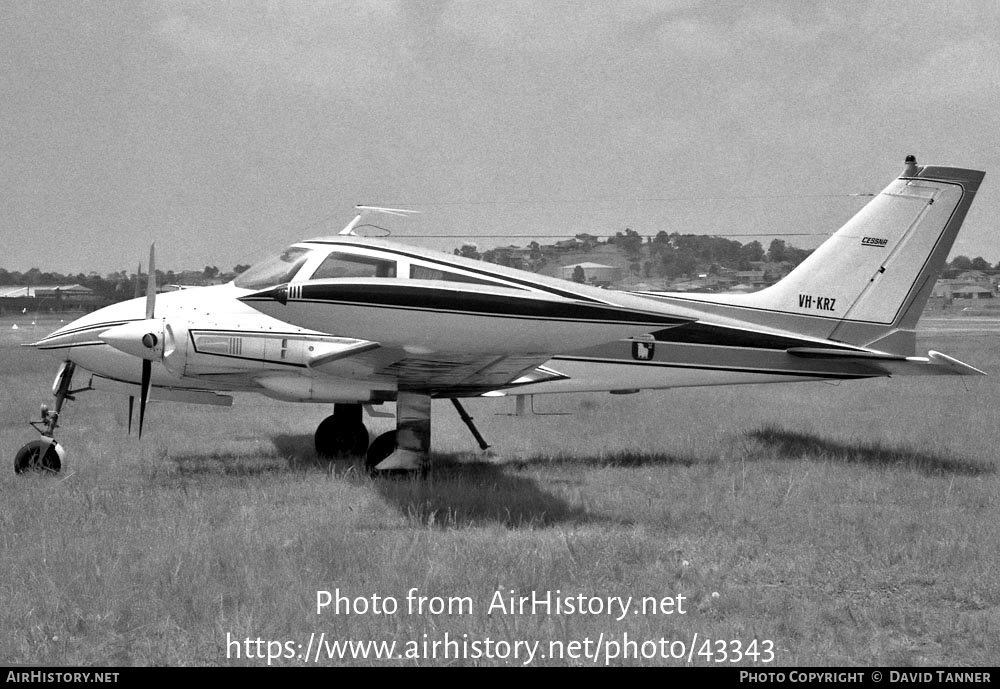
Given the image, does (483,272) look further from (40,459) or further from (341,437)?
(40,459)

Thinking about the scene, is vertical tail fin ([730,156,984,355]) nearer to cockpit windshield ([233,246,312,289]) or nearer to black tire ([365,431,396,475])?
black tire ([365,431,396,475])

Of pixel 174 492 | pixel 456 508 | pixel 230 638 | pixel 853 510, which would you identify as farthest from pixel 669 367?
pixel 230 638

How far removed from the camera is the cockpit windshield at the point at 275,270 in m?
8.26

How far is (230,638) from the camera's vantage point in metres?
4.14

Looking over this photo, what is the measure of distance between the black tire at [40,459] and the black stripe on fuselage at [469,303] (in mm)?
3658

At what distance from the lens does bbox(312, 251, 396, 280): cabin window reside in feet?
25.6

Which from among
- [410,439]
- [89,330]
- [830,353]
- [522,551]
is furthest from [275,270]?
[830,353]

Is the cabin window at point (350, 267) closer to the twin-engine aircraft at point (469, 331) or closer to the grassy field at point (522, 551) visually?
the twin-engine aircraft at point (469, 331)

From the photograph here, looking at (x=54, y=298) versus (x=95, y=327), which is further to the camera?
(x=54, y=298)

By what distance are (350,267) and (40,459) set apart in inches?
146

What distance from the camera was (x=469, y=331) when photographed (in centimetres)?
614

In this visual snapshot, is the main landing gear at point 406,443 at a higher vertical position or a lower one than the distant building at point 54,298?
lower

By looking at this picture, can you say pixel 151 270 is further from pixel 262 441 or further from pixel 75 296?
pixel 75 296

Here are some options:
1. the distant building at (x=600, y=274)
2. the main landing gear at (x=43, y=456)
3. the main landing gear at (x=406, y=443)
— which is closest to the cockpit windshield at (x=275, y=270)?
the main landing gear at (x=406, y=443)
